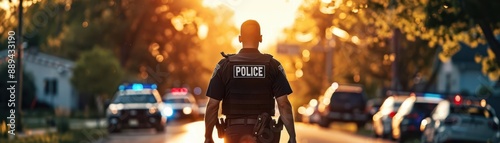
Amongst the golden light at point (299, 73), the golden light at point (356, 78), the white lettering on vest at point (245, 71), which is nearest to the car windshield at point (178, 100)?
the golden light at point (356, 78)

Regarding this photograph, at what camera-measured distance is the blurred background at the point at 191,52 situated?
28.5 m

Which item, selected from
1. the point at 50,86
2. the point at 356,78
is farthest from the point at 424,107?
the point at 50,86

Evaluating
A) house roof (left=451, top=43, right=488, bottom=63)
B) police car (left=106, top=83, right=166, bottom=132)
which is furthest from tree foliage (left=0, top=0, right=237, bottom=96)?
house roof (left=451, top=43, right=488, bottom=63)

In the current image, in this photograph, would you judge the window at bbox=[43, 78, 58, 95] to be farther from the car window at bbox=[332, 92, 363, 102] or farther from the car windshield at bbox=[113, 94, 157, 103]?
the car windshield at bbox=[113, 94, 157, 103]

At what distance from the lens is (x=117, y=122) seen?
123 feet

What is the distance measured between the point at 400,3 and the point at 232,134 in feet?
59.5

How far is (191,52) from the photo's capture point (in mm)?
66375

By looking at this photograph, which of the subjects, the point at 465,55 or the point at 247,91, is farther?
the point at 465,55

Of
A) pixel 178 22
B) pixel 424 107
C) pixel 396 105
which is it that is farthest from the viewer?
pixel 178 22

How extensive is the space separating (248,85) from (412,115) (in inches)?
834

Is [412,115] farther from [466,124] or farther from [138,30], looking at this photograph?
[138,30]

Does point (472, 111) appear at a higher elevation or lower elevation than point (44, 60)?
lower

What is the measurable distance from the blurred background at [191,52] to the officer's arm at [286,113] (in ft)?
45.0

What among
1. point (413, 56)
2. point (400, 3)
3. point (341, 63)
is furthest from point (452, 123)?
point (341, 63)
